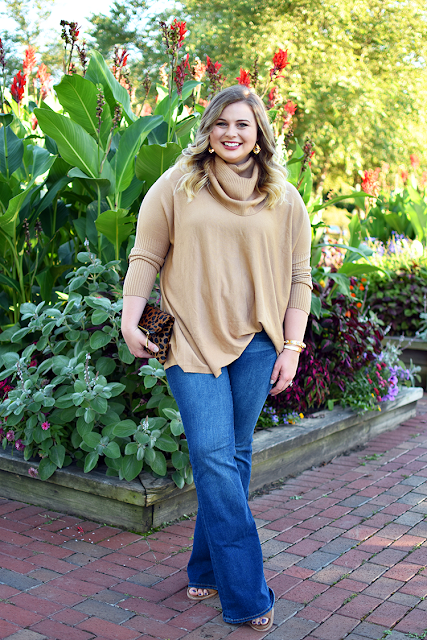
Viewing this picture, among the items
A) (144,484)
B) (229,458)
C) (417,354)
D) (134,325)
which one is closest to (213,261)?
(134,325)

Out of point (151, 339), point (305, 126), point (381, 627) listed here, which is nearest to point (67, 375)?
point (151, 339)

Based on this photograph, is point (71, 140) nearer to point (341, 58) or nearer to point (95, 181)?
point (95, 181)

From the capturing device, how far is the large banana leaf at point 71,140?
134 inches

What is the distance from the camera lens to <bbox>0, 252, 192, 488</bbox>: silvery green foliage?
10.0 feet

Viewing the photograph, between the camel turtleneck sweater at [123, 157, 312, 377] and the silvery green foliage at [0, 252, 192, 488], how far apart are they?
3.07 feet

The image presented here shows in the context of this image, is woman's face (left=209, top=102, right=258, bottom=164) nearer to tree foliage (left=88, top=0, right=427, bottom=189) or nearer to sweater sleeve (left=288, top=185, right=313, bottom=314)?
sweater sleeve (left=288, top=185, right=313, bottom=314)

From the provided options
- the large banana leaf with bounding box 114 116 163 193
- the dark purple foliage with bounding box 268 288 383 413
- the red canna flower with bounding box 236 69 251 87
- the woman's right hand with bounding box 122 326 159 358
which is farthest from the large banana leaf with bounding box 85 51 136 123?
the woman's right hand with bounding box 122 326 159 358

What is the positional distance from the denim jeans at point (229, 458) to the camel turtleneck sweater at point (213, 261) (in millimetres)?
66

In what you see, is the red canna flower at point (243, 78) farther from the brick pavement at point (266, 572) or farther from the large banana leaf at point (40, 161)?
the brick pavement at point (266, 572)

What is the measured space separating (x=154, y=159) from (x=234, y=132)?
148 centimetres

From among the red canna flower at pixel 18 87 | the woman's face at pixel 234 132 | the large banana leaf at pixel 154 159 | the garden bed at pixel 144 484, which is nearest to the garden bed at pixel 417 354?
the garden bed at pixel 144 484

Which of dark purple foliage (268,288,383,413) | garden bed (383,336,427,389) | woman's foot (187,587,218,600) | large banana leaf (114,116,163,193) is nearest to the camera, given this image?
woman's foot (187,587,218,600)

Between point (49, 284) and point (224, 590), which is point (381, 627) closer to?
point (224, 590)

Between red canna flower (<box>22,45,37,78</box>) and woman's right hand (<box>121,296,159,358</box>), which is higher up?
red canna flower (<box>22,45,37,78</box>)
